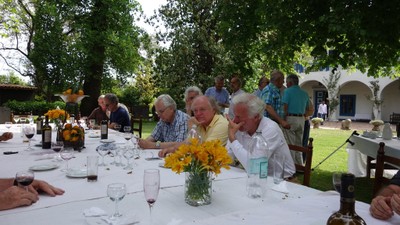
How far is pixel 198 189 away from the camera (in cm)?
171

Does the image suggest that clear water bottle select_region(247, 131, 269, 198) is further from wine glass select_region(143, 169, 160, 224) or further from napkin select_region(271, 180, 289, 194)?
wine glass select_region(143, 169, 160, 224)

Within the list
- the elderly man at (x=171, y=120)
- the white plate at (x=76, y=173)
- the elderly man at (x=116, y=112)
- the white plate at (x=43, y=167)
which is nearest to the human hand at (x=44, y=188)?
the white plate at (x=76, y=173)

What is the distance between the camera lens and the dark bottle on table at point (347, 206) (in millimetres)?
1010

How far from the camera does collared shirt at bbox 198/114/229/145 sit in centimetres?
338

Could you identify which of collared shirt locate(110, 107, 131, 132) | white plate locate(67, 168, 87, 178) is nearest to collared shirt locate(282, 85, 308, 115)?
collared shirt locate(110, 107, 131, 132)

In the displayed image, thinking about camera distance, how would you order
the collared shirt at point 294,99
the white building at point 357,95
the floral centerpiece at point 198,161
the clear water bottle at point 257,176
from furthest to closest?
1. the white building at point 357,95
2. the collared shirt at point 294,99
3. the clear water bottle at point 257,176
4. the floral centerpiece at point 198,161

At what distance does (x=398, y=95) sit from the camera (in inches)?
942

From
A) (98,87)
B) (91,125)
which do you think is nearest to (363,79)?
(98,87)

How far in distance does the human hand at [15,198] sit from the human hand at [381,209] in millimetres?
1745

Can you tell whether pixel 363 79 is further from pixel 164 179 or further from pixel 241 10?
pixel 164 179

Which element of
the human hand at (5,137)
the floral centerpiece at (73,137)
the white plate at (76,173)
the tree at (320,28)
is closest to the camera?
the white plate at (76,173)

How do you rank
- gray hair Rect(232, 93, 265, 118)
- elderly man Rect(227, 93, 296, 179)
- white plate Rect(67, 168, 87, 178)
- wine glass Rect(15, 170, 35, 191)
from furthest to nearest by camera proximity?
1. gray hair Rect(232, 93, 265, 118)
2. elderly man Rect(227, 93, 296, 179)
3. white plate Rect(67, 168, 87, 178)
4. wine glass Rect(15, 170, 35, 191)

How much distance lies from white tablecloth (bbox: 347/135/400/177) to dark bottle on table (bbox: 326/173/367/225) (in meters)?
3.74

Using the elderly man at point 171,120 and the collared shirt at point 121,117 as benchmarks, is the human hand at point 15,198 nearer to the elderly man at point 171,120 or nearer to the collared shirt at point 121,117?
the elderly man at point 171,120
